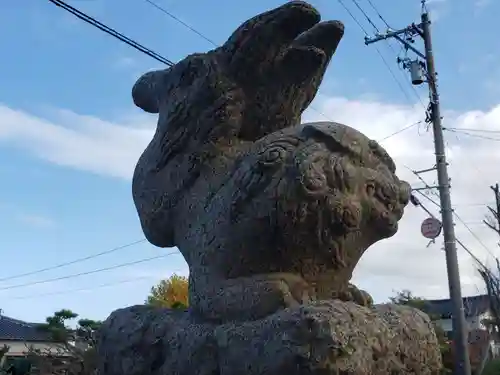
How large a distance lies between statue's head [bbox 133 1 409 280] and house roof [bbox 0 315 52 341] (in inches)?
779

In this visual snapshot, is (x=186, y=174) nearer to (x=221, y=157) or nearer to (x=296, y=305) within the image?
(x=221, y=157)

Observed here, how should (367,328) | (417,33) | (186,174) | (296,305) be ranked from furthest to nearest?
(417,33) < (186,174) < (296,305) < (367,328)

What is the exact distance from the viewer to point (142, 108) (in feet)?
9.93

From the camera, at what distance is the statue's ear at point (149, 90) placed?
283 cm

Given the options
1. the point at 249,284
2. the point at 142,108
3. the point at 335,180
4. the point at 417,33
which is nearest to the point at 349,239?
the point at 335,180

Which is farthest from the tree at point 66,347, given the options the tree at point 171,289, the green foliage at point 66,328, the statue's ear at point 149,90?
the statue's ear at point 149,90

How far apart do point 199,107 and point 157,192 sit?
373mm

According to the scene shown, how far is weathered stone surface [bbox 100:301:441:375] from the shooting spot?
1845 millimetres

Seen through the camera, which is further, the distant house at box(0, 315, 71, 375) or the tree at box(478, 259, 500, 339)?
the distant house at box(0, 315, 71, 375)

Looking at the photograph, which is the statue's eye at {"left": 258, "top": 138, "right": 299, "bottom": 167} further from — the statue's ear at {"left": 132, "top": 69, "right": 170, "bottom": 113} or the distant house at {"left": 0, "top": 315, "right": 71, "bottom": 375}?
the distant house at {"left": 0, "top": 315, "right": 71, "bottom": 375}

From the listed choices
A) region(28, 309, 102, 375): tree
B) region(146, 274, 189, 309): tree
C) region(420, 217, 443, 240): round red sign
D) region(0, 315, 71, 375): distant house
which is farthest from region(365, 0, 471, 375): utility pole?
region(0, 315, 71, 375): distant house

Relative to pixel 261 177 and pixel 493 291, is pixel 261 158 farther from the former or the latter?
pixel 493 291

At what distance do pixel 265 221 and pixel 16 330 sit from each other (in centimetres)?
2209

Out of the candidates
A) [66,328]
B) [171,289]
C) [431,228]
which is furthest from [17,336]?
[431,228]
